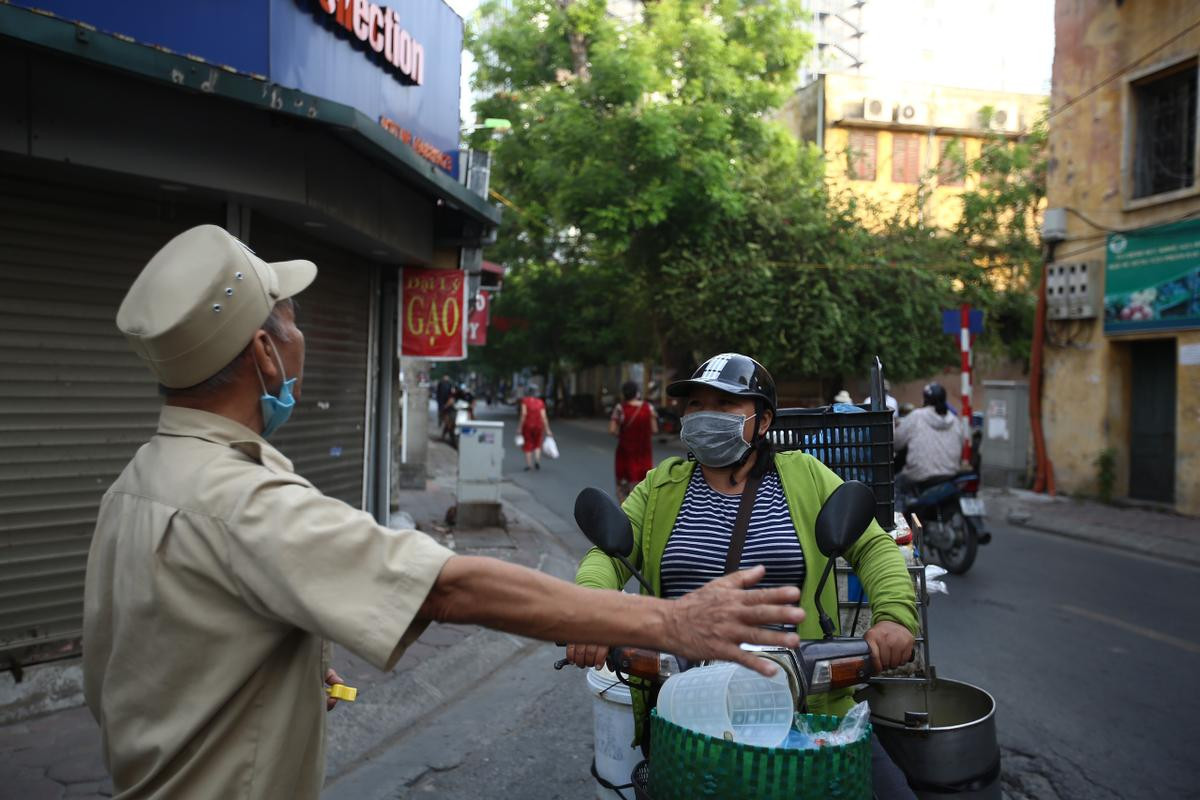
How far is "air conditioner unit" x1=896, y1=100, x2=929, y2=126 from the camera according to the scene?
29531mm

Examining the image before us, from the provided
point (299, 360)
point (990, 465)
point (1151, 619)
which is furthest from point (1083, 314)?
point (299, 360)

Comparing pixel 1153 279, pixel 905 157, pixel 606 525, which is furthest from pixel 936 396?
pixel 905 157

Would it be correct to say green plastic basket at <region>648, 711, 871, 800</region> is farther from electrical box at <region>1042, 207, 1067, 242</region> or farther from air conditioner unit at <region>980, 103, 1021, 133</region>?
air conditioner unit at <region>980, 103, 1021, 133</region>

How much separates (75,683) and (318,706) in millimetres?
4124

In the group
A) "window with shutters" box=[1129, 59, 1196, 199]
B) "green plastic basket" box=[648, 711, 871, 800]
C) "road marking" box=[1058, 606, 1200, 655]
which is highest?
"window with shutters" box=[1129, 59, 1196, 199]

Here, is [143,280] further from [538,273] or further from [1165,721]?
[538,273]

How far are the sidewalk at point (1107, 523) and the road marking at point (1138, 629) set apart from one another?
339 centimetres

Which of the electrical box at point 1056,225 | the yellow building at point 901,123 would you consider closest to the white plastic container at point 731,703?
the electrical box at point 1056,225

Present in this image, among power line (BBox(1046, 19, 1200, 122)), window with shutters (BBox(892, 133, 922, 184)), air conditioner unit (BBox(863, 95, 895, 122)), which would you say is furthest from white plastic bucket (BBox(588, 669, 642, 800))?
window with shutters (BBox(892, 133, 922, 184))

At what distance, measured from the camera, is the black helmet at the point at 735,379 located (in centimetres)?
264

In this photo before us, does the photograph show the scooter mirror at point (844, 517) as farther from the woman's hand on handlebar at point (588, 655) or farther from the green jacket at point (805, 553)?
the woman's hand on handlebar at point (588, 655)

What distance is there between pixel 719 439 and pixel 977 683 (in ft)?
11.7

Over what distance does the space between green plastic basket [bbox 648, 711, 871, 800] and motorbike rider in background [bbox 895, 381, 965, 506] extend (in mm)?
7323

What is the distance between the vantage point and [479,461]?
10.4 metres
